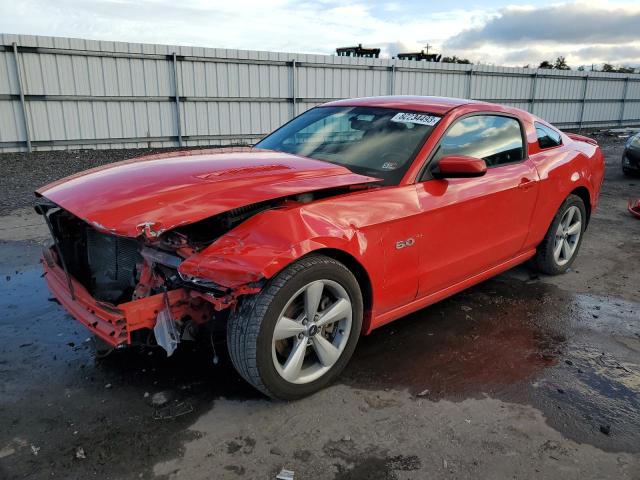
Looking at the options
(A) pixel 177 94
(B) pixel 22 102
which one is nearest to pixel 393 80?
(A) pixel 177 94

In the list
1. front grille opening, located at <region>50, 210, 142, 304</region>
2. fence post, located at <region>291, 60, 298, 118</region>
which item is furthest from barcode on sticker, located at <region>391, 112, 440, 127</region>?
fence post, located at <region>291, 60, 298, 118</region>

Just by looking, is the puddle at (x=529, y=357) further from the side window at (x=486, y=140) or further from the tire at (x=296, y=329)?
the side window at (x=486, y=140)

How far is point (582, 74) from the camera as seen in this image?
21.7m

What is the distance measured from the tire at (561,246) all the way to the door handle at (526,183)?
68cm

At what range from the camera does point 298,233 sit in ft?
8.46

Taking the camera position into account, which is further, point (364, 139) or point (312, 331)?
point (364, 139)

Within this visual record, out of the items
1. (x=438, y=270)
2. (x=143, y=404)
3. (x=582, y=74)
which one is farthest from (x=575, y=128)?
(x=143, y=404)

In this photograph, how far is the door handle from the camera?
3967 millimetres

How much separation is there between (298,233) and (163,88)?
464 inches

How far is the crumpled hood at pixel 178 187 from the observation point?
247cm

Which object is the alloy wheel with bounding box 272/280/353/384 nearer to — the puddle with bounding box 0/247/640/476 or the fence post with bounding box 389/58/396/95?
the puddle with bounding box 0/247/640/476

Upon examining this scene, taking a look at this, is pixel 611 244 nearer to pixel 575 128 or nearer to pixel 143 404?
pixel 143 404

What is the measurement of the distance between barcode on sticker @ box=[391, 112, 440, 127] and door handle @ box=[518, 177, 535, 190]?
0.93 metres

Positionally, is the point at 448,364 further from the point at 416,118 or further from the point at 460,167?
the point at 416,118
